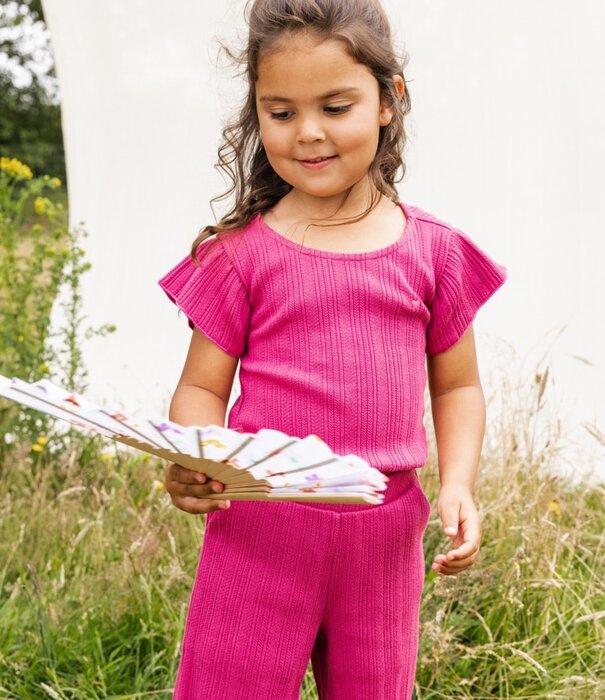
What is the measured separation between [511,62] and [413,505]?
2673mm

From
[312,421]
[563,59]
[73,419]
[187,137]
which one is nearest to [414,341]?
[312,421]

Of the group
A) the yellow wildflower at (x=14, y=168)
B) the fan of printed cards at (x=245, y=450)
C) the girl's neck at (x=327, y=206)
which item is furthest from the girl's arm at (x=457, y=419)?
the yellow wildflower at (x=14, y=168)

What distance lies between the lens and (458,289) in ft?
6.45

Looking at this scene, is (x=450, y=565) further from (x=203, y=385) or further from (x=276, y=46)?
(x=276, y=46)

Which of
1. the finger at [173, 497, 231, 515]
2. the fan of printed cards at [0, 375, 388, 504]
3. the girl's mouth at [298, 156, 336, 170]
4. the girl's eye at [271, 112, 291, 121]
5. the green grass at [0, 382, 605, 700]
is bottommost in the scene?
the green grass at [0, 382, 605, 700]

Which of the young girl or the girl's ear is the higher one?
the girl's ear

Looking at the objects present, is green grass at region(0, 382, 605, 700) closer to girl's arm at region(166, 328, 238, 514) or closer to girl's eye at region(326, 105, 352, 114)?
girl's arm at region(166, 328, 238, 514)

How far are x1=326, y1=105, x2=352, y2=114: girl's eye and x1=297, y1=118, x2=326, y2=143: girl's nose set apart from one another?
0.11 ft

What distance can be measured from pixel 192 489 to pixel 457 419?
1.70 ft

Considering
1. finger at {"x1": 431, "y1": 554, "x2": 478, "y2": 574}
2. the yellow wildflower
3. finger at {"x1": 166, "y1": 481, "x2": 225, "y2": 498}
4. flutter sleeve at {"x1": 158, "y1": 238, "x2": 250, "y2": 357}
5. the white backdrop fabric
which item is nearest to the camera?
finger at {"x1": 166, "y1": 481, "x2": 225, "y2": 498}

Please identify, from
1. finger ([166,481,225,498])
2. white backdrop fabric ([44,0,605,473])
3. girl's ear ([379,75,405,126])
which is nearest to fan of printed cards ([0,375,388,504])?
finger ([166,481,225,498])

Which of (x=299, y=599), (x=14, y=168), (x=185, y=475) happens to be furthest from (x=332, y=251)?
(x=14, y=168)

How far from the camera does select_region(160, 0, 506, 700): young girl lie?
1805 mm

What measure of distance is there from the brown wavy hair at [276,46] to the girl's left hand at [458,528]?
47 cm
